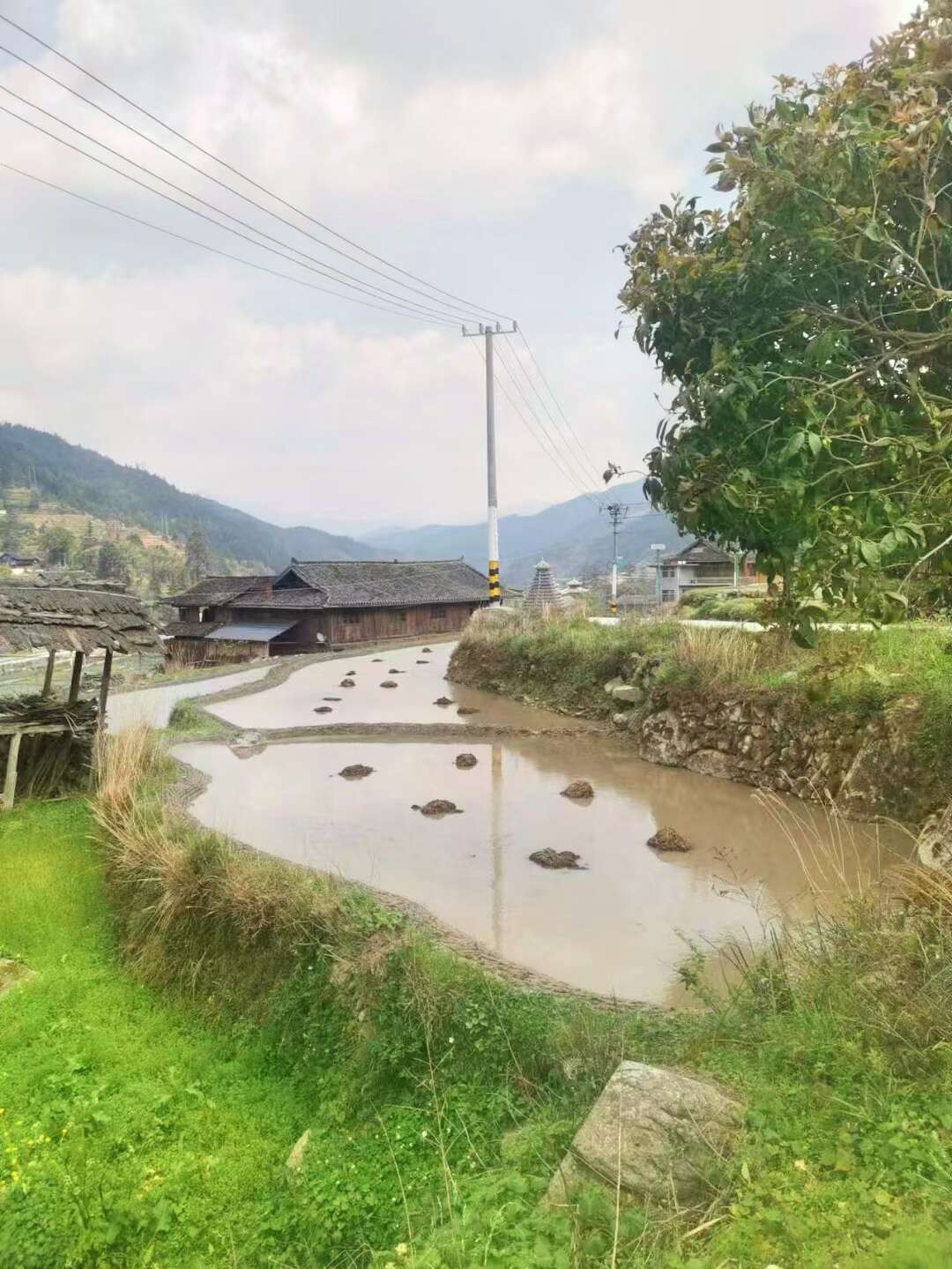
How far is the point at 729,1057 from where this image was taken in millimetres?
3184

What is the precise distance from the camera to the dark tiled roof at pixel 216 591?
31267 mm

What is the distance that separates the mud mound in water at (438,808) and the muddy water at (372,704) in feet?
13.4

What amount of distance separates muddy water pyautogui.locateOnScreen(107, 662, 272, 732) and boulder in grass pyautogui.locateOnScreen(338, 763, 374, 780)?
12.0 ft

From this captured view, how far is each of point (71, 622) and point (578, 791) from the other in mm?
5553

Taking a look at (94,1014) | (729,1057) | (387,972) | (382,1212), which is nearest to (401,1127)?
(382,1212)

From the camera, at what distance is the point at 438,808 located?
25.7 ft

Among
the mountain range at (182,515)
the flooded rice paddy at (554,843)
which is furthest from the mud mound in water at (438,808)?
the mountain range at (182,515)

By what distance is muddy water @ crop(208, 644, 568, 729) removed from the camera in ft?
41.0

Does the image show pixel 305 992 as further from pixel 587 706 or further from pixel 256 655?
pixel 256 655

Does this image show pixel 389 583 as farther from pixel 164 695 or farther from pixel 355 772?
pixel 355 772

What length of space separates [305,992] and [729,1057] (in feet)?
8.05

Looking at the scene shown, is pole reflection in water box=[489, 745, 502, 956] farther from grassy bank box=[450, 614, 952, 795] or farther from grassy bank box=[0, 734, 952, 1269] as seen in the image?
grassy bank box=[450, 614, 952, 795]

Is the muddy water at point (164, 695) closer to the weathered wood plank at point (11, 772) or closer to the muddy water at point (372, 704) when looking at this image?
the muddy water at point (372, 704)

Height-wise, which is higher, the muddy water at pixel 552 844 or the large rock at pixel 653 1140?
the large rock at pixel 653 1140
